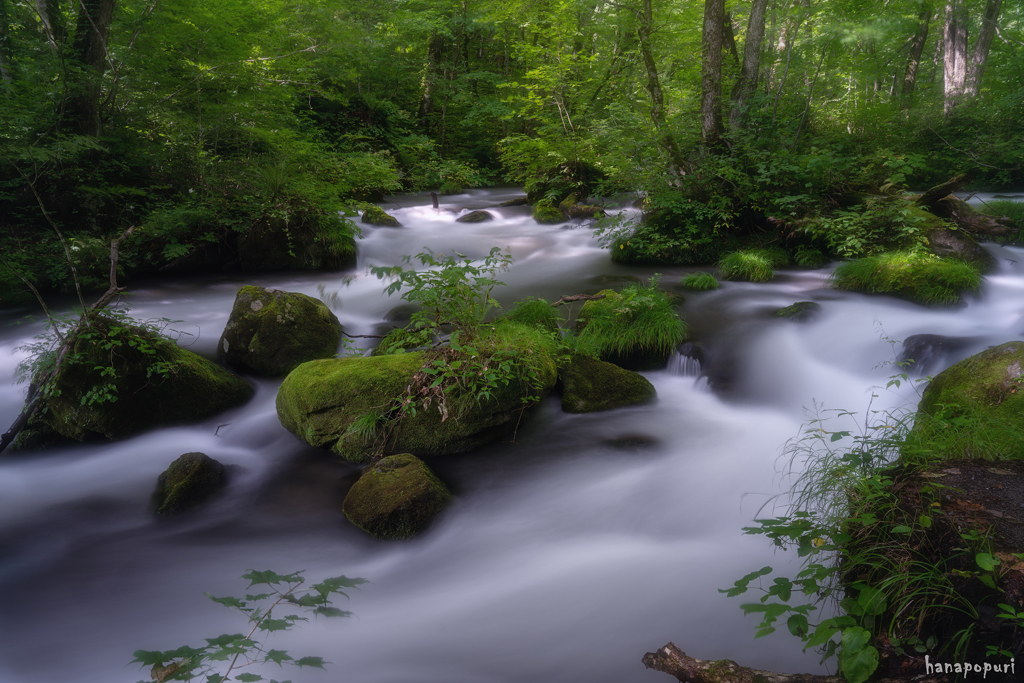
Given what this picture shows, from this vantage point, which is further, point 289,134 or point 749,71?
point 289,134

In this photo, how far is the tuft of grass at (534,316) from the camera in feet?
18.3

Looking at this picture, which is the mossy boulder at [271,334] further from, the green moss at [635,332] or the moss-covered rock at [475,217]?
the moss-covered rock at [475,217]

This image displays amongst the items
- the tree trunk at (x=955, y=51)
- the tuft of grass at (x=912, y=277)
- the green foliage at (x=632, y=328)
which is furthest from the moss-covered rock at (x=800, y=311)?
the tree trunk at (x=955, y=51)

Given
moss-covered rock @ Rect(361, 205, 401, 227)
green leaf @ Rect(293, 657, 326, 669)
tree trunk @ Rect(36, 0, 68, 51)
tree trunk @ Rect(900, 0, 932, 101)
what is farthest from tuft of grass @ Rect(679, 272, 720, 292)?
tree trunk @ Rect(900, 0, 932, 101)

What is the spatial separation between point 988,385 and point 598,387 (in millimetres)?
2667

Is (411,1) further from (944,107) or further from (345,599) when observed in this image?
(345,599)

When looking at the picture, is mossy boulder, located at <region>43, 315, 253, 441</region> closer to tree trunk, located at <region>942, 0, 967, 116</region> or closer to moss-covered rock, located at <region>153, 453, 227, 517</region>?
moss-covered rock, located at <region>153, 453, 227, 517</region>

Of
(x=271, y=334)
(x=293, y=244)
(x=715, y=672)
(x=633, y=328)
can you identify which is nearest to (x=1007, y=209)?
(x=633, y=328)

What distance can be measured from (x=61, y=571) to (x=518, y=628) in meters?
2.85

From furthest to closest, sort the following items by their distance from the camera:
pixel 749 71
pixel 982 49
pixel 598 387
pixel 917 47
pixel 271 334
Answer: pixel 917 47
pixel 982 49
pixel 749 71
pixel 271 334
pixel 598 387

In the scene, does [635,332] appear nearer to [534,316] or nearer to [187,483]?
[534,316]

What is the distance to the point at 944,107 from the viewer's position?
12852 millimetres

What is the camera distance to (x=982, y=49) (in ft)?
44.5

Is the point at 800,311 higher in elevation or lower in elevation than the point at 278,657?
higher
